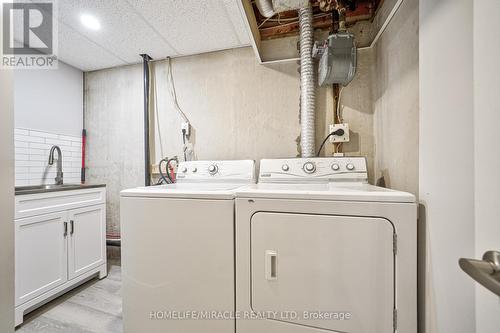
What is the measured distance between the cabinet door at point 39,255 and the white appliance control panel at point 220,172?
1.01 metres

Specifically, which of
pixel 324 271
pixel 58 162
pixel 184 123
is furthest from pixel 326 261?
pixel 58 162

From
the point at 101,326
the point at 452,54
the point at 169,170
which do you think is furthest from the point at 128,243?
the point at 452,54

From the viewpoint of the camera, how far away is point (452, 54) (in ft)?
2.17

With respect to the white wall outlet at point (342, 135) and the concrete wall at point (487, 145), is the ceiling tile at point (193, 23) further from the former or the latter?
the concrete wall at point (487, 145)

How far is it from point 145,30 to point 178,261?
190cm

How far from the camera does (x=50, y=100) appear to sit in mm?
2104

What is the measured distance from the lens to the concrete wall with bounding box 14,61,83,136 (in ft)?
6.16

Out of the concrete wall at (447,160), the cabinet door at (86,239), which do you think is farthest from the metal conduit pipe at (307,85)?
the cabinet door at (86,239)

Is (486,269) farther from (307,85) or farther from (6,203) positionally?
(307,85)

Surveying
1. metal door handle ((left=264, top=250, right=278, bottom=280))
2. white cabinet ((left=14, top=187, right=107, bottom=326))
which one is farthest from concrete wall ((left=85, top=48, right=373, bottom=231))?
metal door handle ((left=264, top=250, right=278, bottom=280))

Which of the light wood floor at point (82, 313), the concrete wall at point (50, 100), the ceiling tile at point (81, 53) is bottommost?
the light wood floor at point (82, 313)

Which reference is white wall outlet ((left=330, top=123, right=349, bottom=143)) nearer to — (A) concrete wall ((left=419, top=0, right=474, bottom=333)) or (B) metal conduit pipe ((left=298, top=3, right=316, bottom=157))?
(B) metal conduit pipe ((left=298, top=3, right=316, bottom=157))

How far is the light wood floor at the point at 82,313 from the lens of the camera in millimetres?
1341

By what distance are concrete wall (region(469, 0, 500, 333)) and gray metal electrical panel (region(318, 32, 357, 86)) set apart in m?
1.00
